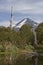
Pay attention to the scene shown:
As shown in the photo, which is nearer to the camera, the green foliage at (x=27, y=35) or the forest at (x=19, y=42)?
the forest at (x=19, y=42)

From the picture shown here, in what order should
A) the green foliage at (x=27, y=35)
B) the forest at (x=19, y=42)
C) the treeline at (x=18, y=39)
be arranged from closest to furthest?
the forest at (x=19, y=42), the treeline at (x=18, y=39), the green foliage at (x=27, y=35)

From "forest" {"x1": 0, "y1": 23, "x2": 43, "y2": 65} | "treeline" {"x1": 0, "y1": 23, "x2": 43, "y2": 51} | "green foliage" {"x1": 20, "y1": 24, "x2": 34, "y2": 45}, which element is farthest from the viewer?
"green foliage" {"x1": 20, "y1": 24, "x2": 34, "y2": 45}

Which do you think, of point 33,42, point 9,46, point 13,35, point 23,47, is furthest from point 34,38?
point 9,46

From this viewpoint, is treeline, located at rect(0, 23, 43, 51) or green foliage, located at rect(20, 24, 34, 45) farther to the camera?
green foliage, located at rect(20, 24, 34, 45)

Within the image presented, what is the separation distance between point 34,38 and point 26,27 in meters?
7.60

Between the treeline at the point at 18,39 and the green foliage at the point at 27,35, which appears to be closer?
the treeline at the point at 18,39

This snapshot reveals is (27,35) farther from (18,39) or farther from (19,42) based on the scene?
(19,42)

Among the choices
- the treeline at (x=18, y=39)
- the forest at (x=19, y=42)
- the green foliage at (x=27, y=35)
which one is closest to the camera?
the forest at (x=19, y=42)

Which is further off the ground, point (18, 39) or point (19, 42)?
point (18, 39)

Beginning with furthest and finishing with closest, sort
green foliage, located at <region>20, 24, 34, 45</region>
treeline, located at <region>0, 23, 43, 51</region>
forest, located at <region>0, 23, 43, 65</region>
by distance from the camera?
green foliage, located at <region>20, 24, 34, 45</region>, treeline, located at <region>0, 23, 43, 51</region>, forest, located at <region>0, 23, 43, 65</region>

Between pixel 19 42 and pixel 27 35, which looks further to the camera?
pixel 27 35

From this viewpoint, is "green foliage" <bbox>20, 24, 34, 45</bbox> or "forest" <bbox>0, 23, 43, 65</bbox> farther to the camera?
"green foliage" <bbox>20, 24, 34, 45</bbox>

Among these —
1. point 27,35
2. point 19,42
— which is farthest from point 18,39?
point 27,35

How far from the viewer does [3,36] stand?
5088 centimetres
